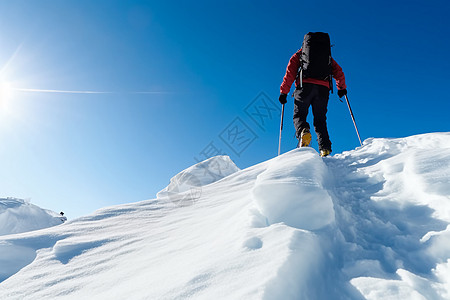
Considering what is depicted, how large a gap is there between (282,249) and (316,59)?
462 cm

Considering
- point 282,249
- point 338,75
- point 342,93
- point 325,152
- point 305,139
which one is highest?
point 338,75

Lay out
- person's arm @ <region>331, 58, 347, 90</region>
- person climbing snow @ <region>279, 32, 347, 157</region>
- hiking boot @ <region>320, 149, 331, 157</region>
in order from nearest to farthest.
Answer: hiking boot @ <region>320, 149, 331, 157</region>
person climbing snow @ <region>279, 32, 347, 157</region>
person's arm @ <region>331, 58, 347, 90</region>

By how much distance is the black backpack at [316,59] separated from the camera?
15.9 feet

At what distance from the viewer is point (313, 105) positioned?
16.2ft

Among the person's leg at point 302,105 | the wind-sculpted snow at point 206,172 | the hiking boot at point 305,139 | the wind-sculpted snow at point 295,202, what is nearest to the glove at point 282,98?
the person's leg at point 302,105

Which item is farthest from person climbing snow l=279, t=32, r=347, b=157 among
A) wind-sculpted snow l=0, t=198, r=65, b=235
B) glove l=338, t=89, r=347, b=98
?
wind-sculpted snow l=0, t=198, r=65, b=235

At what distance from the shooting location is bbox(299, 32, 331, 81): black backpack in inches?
190

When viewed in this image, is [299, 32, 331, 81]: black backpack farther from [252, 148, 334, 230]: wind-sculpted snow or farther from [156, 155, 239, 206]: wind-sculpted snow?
[156, 155, 239, 206]: wind-sculpted snow

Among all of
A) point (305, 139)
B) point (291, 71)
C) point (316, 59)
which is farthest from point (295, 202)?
point (291, 71)

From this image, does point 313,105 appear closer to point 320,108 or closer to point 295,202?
point 320,108

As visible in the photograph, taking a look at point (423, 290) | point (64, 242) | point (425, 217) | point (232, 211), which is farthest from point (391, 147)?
point (64, 242)

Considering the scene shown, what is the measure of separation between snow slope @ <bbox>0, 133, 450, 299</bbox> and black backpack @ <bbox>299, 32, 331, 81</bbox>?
9.63 feet

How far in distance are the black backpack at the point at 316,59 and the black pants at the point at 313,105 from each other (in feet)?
0.72

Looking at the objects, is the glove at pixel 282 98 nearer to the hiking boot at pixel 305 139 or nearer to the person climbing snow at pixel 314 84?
the person climbing snow at pixel 314 84
